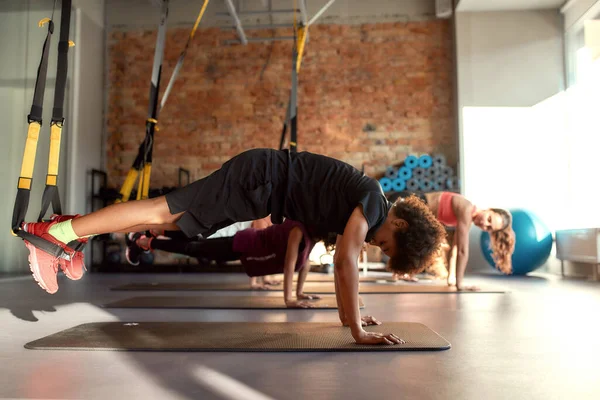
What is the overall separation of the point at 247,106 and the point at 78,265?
5507 mm

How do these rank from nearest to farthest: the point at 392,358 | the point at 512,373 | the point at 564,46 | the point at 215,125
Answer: the point at 512,373 → the point at 392,358 → the point at 564,46 → the point at 215,125

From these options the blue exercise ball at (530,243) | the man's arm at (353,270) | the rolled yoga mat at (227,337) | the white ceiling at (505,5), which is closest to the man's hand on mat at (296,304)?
the rolled yoga mat at (227,337)

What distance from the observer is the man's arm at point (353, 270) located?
6.00 ft

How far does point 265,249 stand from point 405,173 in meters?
3.69

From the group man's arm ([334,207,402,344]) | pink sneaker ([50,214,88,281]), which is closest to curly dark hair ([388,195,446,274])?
man's arm ([334,207,402,344])

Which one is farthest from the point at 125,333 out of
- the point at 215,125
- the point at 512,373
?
the point at 215,125

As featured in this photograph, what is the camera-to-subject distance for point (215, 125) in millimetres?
7480

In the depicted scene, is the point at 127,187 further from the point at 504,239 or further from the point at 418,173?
the point at 418,173

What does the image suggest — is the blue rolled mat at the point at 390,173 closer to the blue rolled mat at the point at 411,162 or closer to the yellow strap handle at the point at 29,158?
the blue rolled mat at the point at 411,162

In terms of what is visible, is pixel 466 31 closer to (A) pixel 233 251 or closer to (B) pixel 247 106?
(B) pixel 247 106

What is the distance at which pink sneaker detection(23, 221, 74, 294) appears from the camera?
2.06 m

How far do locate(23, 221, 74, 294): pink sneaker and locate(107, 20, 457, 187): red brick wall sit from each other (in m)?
5.36

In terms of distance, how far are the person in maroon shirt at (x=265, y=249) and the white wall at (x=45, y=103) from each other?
2.25m

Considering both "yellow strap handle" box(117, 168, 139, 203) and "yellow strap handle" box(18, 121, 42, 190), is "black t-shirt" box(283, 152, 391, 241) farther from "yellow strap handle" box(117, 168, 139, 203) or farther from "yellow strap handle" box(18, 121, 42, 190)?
"yellow strap handle" box(117, 168, 139, 203)
